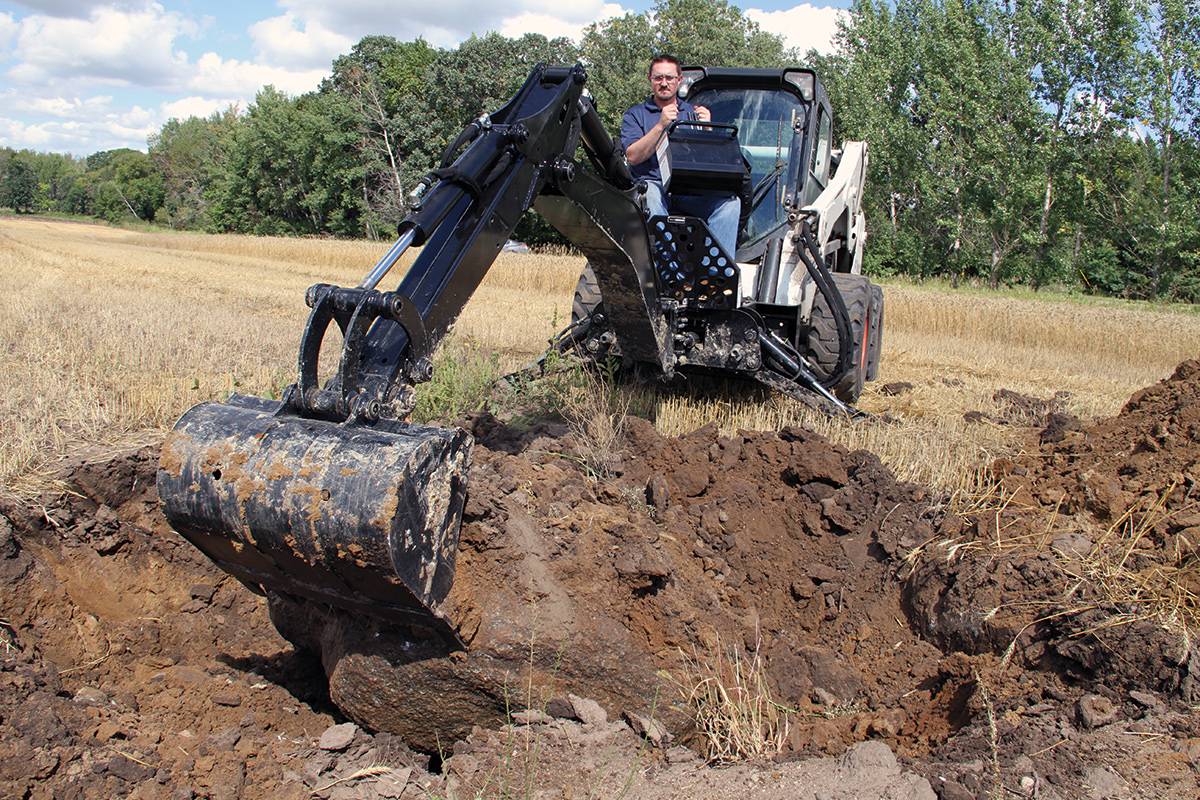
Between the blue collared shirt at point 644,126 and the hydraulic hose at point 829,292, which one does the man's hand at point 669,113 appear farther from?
the hydraulic hose at point 829,292

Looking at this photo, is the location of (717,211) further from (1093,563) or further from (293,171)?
(293,171)

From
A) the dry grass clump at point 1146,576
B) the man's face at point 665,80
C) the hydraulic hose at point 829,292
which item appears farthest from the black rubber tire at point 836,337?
the dry grass clump at point 1146,576

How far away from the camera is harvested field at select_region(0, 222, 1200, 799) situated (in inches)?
124

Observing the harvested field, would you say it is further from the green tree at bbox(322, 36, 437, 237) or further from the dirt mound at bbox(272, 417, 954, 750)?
the green tree at bbox(322, 36, 437, 237)

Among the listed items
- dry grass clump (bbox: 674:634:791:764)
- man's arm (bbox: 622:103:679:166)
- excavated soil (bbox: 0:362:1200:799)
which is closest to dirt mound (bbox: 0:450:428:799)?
excavated soil (bbox: 0:362:1200:799)

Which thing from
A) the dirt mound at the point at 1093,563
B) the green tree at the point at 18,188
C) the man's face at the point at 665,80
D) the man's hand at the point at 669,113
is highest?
the green tree at the point at 18,188

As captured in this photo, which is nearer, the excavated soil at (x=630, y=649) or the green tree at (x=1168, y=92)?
the excavated soil at (x=630, y=649)

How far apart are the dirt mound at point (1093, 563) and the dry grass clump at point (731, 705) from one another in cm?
96

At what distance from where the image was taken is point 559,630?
11.9ft

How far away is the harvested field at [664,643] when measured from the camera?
3.16m

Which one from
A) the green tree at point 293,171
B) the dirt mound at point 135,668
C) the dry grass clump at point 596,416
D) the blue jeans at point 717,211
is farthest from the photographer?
the green tree at point 293,171

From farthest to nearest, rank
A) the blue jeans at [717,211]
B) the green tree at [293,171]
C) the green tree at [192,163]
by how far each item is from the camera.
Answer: the green tree at [192,163] → the green tree at [293,171] → the blue jeans at [717,211]

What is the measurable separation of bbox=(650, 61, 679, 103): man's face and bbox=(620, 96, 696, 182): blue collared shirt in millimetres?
150

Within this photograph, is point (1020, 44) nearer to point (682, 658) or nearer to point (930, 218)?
point (930, 218)
